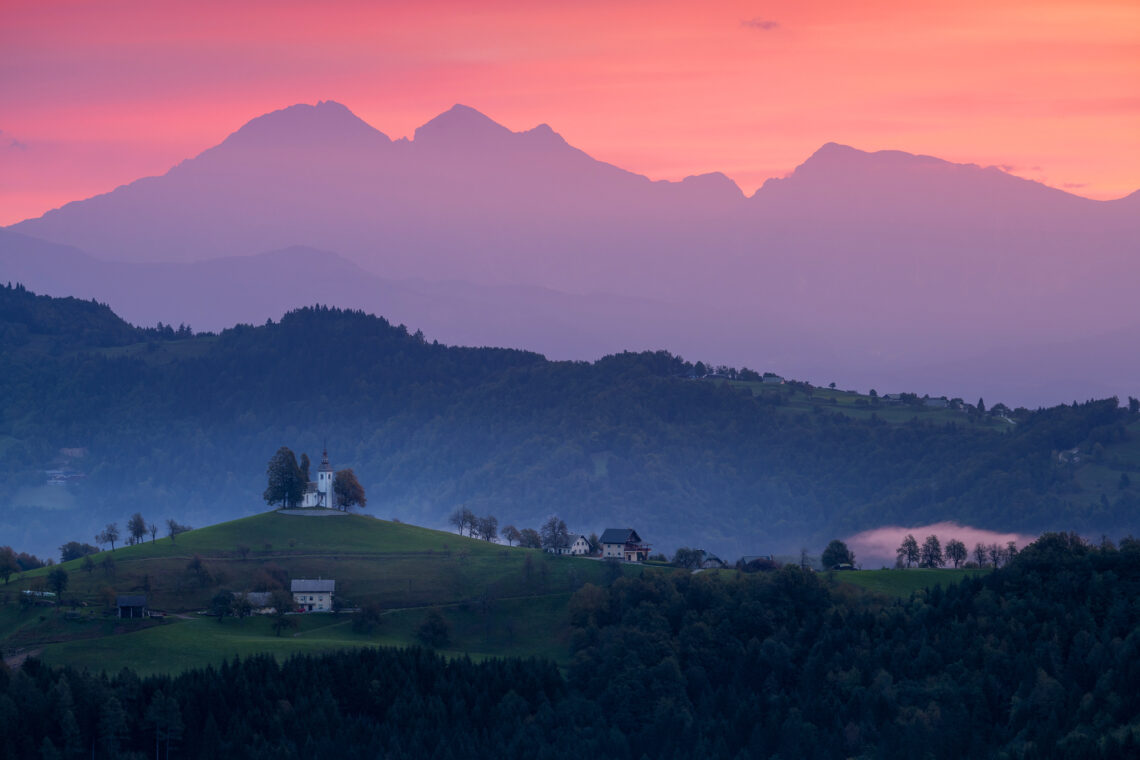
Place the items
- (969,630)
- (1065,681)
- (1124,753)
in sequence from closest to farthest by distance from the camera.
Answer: (1124,753), (1065,681), (969,630)

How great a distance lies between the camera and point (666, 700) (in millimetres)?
187000

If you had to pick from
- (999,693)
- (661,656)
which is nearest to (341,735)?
(661,656)

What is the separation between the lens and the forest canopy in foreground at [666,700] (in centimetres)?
16500

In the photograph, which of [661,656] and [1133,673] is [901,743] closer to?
[1133,673]

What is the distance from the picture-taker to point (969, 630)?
193 m

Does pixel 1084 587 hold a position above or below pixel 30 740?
above

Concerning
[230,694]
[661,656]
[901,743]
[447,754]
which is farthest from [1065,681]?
[230,694]

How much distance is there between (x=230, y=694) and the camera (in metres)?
174

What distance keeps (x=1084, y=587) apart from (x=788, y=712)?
41.7 m

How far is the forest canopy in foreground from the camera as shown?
6496 inches

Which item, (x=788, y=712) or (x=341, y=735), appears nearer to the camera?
(x=341, y=735)

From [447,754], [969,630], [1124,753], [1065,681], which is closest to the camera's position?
[1124,753]

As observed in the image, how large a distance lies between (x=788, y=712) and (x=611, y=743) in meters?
21.9

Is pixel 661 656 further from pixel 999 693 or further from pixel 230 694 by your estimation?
pixel 230 694
